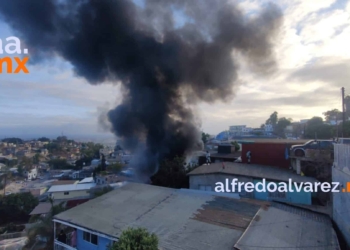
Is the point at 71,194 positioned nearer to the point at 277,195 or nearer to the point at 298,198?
the point at 277,195

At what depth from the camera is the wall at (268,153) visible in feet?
50.8

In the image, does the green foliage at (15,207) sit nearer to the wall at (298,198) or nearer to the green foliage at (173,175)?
the green foliage at (173,175)

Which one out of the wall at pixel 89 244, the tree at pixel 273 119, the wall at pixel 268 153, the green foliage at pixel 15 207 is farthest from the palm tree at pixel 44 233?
the tree at pixel 273 119

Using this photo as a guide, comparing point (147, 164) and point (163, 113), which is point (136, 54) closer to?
point (163, 113)

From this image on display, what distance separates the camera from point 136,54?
88.5ft

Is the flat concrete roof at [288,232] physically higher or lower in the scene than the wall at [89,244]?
higher

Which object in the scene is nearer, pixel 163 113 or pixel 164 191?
pixel 164 191

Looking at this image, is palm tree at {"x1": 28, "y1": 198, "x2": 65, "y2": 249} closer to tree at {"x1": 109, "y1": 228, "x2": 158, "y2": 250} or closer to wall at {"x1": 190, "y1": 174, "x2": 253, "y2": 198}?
wall at {"x1": 190, "y1": 174, "x2": 253, "y2": 198}

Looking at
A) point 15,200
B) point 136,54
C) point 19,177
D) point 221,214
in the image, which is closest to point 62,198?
point 15,200

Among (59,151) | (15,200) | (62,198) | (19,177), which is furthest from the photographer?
(59,151)

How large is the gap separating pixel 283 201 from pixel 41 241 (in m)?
14.0

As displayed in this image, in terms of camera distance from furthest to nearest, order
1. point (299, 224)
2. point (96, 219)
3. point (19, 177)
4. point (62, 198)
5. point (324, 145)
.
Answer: point (19, 177) < point (62, 198) < point (324, 145) < point (96, 219) < point (299, 224)

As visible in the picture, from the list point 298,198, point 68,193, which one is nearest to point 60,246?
point 298,198

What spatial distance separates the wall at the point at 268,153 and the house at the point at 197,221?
5.84 m
